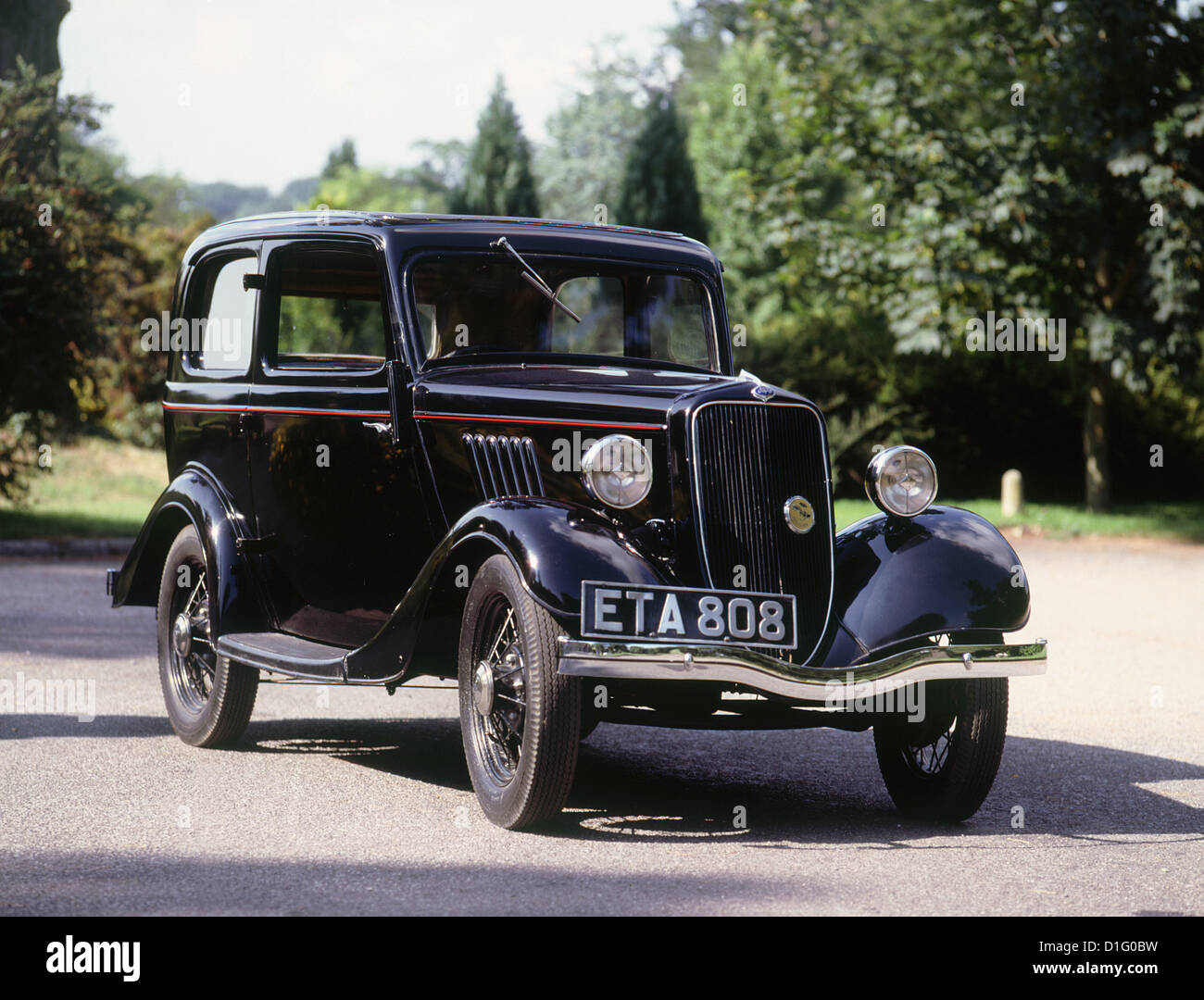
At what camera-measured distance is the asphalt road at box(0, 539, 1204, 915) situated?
14.5 feet

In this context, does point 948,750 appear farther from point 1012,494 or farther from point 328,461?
point 1012,494

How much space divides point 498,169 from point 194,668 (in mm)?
24812

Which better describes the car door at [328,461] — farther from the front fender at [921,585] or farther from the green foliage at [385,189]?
the green foliage at [385,189]

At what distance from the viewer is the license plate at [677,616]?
15.9 ft

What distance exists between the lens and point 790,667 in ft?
16.4

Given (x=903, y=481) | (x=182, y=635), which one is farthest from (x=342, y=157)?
(x=903, y=481)

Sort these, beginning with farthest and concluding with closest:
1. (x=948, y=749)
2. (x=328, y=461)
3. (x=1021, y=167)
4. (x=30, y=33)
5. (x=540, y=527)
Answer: (x=1021, y=167)
(x=30, y=33)
(x=328, y=461)
(x=948, y=749)
(x=540, y=527)

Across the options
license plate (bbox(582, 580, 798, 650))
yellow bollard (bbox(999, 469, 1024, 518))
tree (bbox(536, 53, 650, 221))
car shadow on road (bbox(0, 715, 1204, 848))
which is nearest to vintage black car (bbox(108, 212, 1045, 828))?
license plate (bbox(582, 580, 798, 650))

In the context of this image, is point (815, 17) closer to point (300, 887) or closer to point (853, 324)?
point (853, 324)

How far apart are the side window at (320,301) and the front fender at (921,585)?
2.20m

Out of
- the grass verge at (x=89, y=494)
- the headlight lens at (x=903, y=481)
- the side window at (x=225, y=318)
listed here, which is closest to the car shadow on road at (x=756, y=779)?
the headlight lens at (x=903, y=481)

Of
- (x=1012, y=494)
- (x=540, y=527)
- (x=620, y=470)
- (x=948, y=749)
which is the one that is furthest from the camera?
(x=1012, y=494)

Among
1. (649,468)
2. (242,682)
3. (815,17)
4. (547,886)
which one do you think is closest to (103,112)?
(815,17)

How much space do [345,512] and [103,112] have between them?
11.7 m
